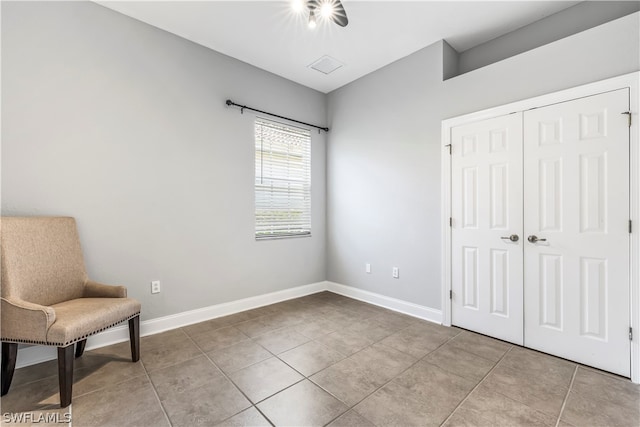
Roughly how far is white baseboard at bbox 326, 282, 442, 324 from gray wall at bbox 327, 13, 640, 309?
0.08 metres

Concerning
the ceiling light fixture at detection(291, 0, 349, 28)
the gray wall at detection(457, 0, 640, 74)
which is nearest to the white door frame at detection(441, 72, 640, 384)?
the gray wall at detection(457, 0, 640, 74)

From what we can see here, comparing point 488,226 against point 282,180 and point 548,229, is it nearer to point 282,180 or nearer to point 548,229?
point 548,229

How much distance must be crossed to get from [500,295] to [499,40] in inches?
101

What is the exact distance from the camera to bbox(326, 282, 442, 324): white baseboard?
3.06 m

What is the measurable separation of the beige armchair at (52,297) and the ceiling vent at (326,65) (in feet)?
9.69

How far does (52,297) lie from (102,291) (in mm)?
298

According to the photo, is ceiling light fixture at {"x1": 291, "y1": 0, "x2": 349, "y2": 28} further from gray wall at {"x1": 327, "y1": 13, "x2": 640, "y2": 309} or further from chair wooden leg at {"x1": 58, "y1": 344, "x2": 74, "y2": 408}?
chair wooden leg at {"x1": 58, "y1": 344, "x2": 74, "y2": 408}

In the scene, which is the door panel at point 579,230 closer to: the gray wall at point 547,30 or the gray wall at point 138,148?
the gray wall at point 547,30

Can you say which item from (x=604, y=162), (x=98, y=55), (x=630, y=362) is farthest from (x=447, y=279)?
(x=98, y=55)

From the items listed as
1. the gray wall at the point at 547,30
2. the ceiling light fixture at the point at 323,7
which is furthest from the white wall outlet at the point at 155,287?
the gray wall at the point at 547,30

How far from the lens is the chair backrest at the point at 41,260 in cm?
191

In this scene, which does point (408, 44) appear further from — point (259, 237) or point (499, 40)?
point (259, 237)

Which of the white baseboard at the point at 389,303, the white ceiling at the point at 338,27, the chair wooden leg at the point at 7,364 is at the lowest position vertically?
the white baseboard at the point at 389,303

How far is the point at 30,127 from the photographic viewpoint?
2.18 meters
